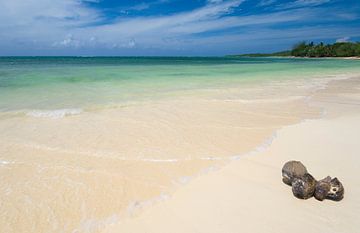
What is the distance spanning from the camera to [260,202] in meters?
2.48

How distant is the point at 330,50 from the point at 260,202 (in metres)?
101

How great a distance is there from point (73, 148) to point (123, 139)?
79cm

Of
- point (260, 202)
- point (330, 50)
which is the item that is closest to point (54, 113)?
point (260, 202)

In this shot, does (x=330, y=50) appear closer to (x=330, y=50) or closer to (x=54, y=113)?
(x=330, y=50)

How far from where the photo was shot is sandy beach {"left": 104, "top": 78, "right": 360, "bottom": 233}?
7.12ft

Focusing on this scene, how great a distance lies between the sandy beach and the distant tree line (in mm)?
93774

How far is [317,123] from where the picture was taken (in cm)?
505

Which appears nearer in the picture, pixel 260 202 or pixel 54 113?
pixel 260 202

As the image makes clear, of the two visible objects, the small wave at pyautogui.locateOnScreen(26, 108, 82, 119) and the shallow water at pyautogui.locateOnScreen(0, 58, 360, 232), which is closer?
the shallow water at pyautogui.locateOnScreen(0, 58, 360, 232)

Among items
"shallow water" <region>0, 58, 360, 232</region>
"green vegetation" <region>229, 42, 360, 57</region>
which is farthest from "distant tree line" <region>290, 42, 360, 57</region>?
"shallow water" <region>0, 58, 360, 232</region>

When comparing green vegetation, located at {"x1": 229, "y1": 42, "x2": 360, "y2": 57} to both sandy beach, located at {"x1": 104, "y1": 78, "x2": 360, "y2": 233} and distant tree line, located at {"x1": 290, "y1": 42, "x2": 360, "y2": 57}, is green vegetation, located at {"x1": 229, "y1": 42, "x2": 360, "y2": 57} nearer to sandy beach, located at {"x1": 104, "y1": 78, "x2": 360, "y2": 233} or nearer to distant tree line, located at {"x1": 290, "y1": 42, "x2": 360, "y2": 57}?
distant tree line, located at {"x1": 290, "y1": 42, "x2": 360, "y2": 57}

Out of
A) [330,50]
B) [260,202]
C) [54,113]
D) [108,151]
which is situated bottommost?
[260,202]

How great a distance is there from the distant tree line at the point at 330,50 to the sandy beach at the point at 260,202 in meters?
93.8

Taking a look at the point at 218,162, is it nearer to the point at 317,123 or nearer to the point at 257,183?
the point at 257,183
